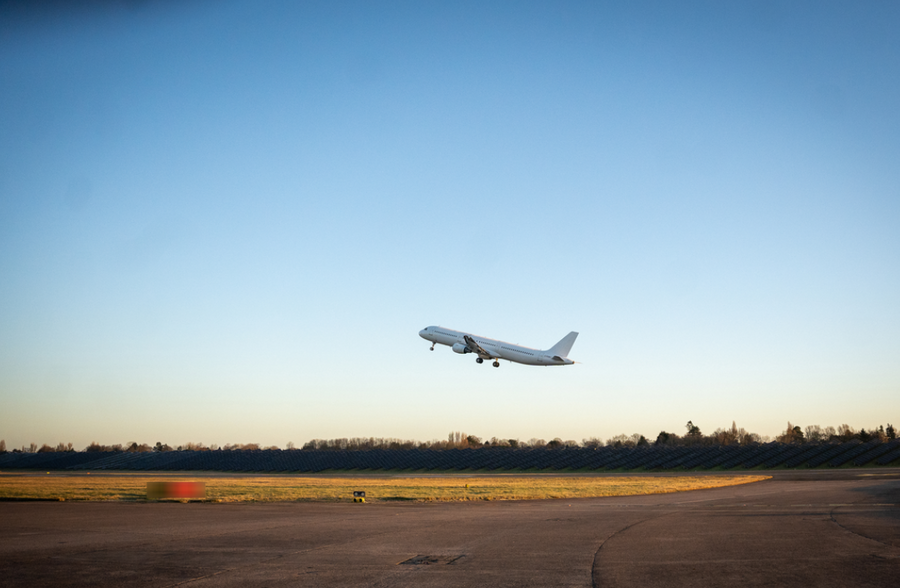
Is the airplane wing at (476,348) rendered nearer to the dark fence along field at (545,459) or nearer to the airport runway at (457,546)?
the dark fence along field at (545,459)

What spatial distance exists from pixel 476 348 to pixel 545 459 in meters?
32.3

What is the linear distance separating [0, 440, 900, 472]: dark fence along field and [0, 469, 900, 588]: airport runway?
6071 cm

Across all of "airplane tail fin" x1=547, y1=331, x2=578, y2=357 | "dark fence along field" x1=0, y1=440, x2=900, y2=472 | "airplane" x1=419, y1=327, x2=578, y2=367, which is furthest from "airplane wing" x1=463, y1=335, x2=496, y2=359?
"dark fence along field" x1=0, y1=440, x2=900, y2=472

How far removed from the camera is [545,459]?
9694cm

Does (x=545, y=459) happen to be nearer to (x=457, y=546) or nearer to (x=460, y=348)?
(x=460, y=348)

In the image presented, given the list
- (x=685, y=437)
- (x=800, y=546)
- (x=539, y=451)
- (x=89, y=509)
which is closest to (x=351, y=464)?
(x=539, y=451)

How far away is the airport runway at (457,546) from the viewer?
40.2 feet

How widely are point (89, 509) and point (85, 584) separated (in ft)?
65.3

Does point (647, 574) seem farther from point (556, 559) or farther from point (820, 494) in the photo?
point (820, 494)

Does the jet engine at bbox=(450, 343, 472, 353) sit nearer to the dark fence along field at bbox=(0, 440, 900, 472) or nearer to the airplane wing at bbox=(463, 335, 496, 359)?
the airplane wing at bbox=(463, 335, 496, 359)

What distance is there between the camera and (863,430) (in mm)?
128750

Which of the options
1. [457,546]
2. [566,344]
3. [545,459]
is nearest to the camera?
[457,546]

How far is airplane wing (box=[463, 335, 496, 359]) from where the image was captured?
2825 inches

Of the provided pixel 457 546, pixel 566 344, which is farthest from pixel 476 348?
pixel 457 546
